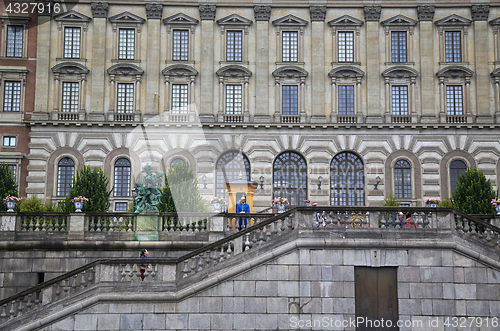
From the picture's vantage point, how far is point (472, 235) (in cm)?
2450

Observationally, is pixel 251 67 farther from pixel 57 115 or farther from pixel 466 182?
pixel 466 182

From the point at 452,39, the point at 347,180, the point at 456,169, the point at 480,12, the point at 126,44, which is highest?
the point at 480,12

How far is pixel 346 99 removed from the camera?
51.0 meters

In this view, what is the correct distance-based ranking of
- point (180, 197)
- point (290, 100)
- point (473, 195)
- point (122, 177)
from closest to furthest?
point (180, 197)
point (473, 195)
point (122, 177)
point (290, 100)

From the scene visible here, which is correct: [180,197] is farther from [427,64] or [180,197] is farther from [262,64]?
[427,64]

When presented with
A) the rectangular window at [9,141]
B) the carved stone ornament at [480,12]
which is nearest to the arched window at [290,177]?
the carved stone ornament at [480,12]

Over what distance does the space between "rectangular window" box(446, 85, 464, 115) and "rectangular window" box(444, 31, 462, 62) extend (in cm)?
222

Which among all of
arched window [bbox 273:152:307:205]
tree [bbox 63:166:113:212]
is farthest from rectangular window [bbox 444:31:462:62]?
tree [bbox 63:166:113:212]

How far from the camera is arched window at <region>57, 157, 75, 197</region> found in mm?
49406

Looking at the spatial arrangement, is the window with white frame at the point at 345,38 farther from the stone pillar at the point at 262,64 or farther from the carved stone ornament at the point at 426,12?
the stone pillar at the point at 262,64

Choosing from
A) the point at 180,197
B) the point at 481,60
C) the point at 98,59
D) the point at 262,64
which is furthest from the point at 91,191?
the point at 481,60

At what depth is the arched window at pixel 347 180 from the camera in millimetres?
49812

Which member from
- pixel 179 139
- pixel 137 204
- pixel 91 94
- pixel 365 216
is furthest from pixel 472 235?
pixel 91 94

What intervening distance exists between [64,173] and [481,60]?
1294 inches
